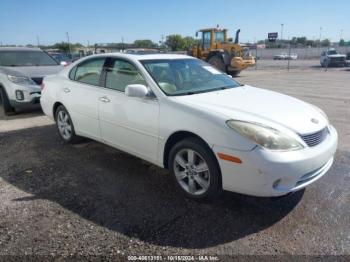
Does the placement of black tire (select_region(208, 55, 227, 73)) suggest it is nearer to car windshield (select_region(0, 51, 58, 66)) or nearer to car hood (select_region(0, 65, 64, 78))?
car windshield (select_region(0, 51, 58, 66))

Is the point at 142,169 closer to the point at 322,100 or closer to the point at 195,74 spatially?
the point at 195,74

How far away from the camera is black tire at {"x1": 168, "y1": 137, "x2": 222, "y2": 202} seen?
9.88 ft

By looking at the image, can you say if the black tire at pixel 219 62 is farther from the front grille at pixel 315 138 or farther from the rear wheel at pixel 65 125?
the front grille at pixel 315 138

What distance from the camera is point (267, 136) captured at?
9.02 feet

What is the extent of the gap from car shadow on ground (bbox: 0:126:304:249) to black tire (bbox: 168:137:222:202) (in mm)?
106

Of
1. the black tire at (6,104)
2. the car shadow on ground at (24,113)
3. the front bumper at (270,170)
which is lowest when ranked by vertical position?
the car shadow on ground at (24,113)

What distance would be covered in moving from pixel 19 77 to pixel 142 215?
18.8 feet

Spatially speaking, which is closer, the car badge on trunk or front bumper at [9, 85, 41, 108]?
the car badge on trunk

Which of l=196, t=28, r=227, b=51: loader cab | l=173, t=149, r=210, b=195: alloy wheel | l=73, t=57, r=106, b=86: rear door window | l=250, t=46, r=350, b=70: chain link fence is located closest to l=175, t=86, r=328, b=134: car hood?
l=173, t=149, r=210, b=195: alloy wheel

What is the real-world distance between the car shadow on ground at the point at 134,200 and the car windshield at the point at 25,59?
4.19m

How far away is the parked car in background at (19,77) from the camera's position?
23.4ft

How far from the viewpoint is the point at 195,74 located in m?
4.19

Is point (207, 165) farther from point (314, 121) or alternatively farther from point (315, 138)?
point (314, 121)

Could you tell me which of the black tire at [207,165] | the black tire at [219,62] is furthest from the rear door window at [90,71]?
the black tire at [219,62]
